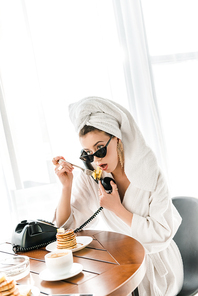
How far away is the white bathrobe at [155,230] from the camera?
174 cm

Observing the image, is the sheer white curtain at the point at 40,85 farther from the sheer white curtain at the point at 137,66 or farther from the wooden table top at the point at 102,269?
the wooden table top at the point at 102,269

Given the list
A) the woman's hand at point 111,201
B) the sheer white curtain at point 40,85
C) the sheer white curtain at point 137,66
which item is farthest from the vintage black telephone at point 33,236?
the sheer white curtain at point 137,66

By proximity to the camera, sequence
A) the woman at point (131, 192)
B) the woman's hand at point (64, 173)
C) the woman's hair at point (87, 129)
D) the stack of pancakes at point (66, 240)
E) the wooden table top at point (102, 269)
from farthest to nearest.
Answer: the woman's hand at point (64, 173)
the woman's hair at point (87, 129)
the woman at point (131, 192)
the stack of pancakes at point (66, 240)
the wooden table top at point (102, 269)

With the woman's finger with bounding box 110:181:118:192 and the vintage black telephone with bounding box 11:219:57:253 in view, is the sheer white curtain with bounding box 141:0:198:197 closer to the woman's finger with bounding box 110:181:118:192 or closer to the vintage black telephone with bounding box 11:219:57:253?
the woman's finger with bounding box 110:181:118:192

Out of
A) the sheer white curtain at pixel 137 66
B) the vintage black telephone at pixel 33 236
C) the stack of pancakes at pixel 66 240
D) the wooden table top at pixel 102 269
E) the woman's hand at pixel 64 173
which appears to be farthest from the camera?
the sheer white curtain at pixel 137 66

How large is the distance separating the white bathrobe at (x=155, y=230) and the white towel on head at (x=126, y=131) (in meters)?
A: 0.07

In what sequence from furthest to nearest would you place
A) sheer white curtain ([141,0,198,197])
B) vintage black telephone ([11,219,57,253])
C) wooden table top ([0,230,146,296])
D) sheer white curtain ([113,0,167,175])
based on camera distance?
sheer white curtain ([141,0,198,197]), sheer white curtain ([113,0,167,175]), vintage black telephone ([11,219,57,253]), wooden table top ([0,230,146,296])

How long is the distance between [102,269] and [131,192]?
72 cm

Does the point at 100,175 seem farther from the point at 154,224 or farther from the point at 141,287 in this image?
the point at 141,287

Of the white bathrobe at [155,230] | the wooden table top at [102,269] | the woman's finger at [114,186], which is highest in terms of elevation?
the woman's finger at [114,186]

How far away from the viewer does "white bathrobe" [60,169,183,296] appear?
1.74m

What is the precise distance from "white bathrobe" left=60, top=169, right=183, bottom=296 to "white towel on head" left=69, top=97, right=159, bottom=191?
69mm

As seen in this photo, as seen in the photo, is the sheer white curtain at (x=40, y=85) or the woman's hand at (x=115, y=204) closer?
the woman's hand at (x=115, y=204)

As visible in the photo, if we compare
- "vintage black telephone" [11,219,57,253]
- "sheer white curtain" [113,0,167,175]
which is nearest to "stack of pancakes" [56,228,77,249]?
"vintage black telephone" [11,219,57,253]
